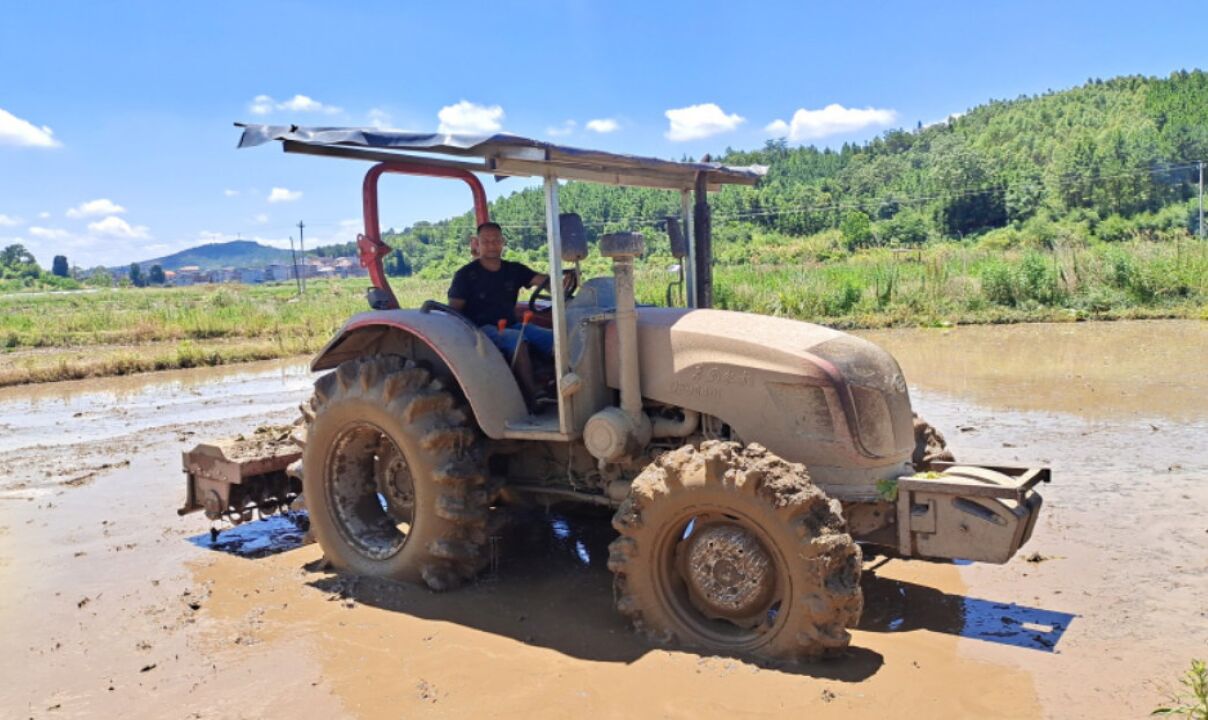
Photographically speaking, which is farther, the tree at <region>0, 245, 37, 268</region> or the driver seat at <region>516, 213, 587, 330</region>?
the tree at <region>0, 245, 37, 268</region>

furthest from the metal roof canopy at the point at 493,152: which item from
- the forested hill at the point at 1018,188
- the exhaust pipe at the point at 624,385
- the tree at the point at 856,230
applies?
the tree at the point at 856,230

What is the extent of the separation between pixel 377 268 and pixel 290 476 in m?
1.72

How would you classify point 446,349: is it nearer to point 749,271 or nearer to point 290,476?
point 290,476

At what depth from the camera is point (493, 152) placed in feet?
14.6

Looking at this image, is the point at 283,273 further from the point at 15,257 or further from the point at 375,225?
the point at 375,225

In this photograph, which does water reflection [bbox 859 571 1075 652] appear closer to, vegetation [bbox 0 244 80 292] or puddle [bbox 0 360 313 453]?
puddle [bbox 0 360 313 453]

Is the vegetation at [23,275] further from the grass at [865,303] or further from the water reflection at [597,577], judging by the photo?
the water reflection at [597,577]

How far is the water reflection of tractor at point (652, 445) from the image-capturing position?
3.99 meters

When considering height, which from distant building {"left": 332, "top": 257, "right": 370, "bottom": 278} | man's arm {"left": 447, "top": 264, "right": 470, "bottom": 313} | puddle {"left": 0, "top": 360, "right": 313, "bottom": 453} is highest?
distant building {"left": 332, "top": 257, "right": 370, "bottom": 278}

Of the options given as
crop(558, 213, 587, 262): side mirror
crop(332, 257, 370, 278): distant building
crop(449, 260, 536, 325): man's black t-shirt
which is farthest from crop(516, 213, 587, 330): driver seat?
crop(332, 257, 370, 278): distant building

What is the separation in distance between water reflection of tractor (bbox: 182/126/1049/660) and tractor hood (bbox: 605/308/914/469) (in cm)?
1

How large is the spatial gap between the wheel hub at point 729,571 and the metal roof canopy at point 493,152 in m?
1.90

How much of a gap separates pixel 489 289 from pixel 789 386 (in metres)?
2.16

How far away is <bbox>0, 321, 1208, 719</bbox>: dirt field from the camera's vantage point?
3820 millimetres
